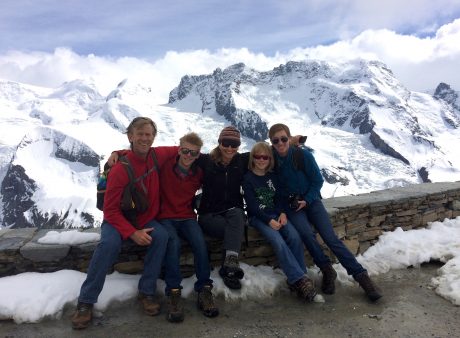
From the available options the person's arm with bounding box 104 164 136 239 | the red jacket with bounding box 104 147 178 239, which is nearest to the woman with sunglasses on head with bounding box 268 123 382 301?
the red jacket with bounding box 104 147 178 239

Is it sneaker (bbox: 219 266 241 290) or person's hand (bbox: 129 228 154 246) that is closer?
person's hand (bbox: 129 228 154 246)

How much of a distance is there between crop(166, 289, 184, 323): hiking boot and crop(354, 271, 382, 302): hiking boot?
2.64m

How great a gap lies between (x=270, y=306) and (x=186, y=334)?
54.0 inches

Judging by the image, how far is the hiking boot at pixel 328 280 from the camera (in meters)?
6.35

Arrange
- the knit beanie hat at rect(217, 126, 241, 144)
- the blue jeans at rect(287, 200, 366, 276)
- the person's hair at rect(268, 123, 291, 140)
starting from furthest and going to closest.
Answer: the person's hair at rect(268, 123, 291, 140) → the blue jeans at rect(287, 200, 366, 276) → the knit beanie hat at rect(217, 126, 241, 144)

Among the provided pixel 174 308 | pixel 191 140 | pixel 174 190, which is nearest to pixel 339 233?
pixel 174 190

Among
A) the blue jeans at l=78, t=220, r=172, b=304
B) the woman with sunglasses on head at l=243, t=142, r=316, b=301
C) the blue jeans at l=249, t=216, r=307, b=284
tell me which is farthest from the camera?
the woman with sunglasses on head at l=243, t=142, r=316, b=301

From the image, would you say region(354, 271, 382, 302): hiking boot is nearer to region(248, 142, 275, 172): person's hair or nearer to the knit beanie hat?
region(248, 142, 275, 172): person's hair

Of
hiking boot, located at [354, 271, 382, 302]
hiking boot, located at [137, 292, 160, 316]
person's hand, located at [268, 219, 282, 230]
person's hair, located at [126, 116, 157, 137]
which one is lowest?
hiking boot, located at [354, 271, 382, 302]

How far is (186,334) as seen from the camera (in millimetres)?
5188

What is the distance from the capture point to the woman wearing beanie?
6.24 m

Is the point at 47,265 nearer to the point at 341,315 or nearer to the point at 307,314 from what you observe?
the point at 307,314

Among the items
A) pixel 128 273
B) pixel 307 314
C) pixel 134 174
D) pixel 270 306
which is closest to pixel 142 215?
pixel 134 174

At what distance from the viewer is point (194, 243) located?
603cm
